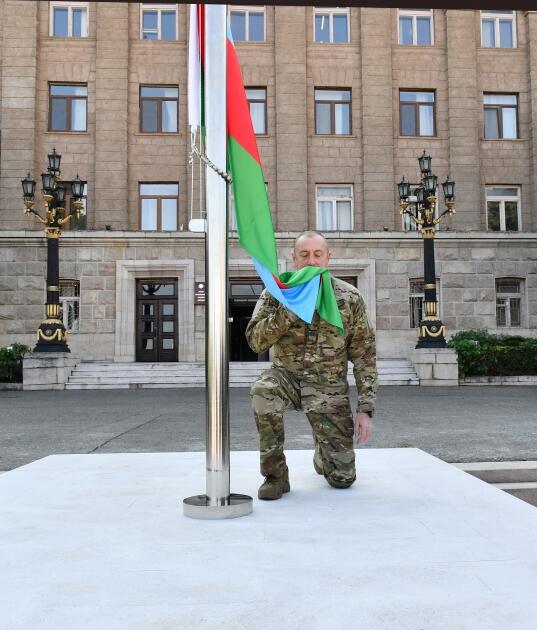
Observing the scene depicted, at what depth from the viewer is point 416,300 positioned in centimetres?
2133

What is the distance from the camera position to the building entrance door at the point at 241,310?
21.5 m

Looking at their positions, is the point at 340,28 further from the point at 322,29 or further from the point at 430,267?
the point at 430,267

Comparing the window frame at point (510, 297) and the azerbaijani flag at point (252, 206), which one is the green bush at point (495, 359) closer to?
the window frame at point (510, 297)

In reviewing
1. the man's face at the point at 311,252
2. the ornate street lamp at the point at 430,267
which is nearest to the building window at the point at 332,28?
the ornate street lamp at the point at 430,267

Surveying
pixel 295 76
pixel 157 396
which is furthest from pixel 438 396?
pixel 295 76

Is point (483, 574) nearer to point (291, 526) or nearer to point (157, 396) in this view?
point (291, 526)

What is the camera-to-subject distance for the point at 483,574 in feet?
7.74

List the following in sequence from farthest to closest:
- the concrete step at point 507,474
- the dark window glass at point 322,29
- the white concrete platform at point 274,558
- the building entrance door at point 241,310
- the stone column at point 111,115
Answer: the dark window glass at point 322,29 < the building entrance door at point 241,310 < the stone column at point 111,115 < the concrete step at point 507,474 < the white concrete platform at point 274,558

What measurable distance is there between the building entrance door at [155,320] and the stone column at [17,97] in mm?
5409

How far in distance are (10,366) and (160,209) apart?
781 centimetres

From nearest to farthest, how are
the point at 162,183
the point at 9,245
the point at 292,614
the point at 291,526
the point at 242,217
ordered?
the point at 292,614
the point at 291,526
the point at 242,217
the point at 9,245
the point at 162,183

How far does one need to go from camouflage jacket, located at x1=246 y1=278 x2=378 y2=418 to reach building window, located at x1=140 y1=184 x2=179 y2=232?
1830cm

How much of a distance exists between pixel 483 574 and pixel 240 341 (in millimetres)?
19871

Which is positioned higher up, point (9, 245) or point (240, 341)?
point (9, 245)
